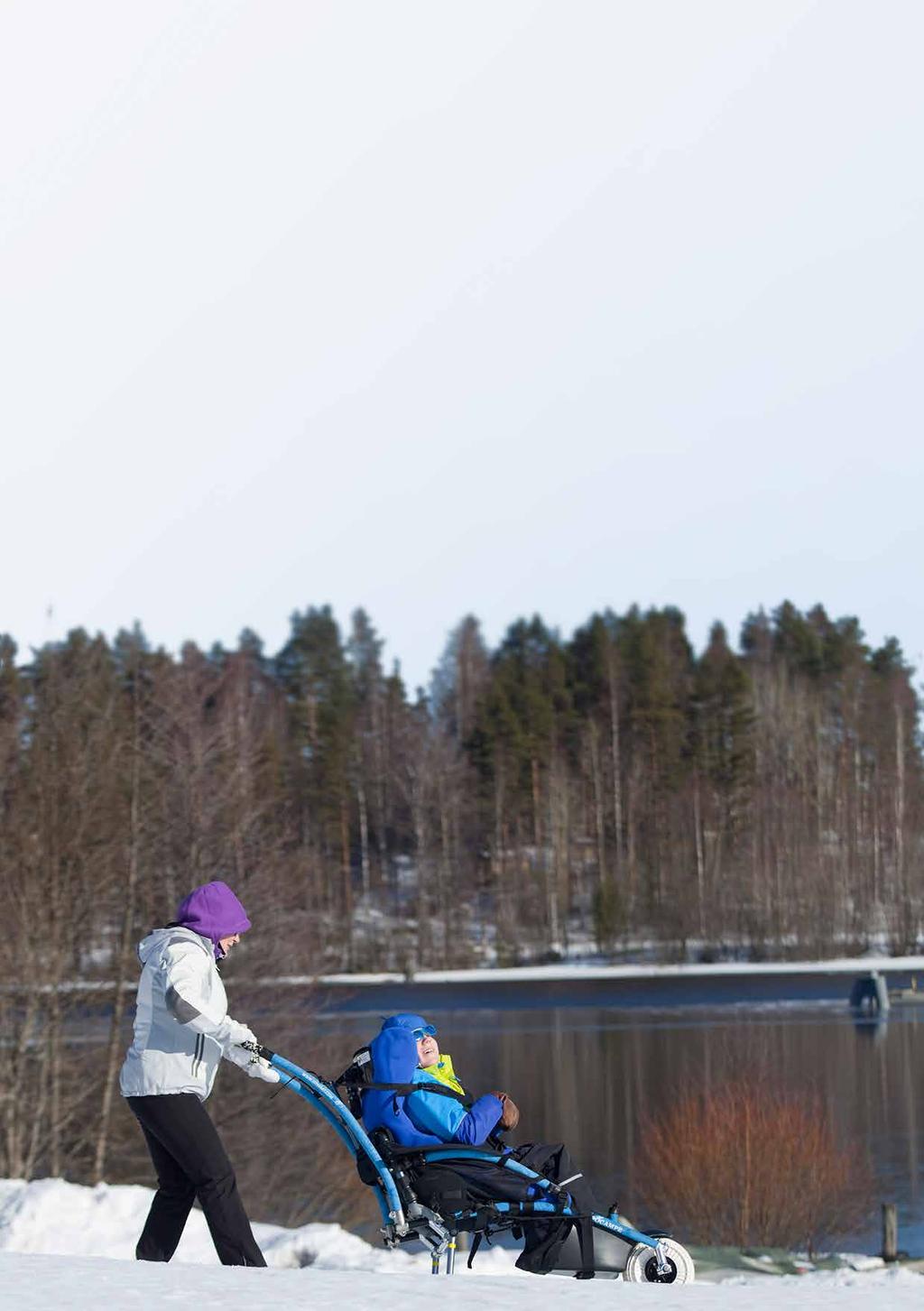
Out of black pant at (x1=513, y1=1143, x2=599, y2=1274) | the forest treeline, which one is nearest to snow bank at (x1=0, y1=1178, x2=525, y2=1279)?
black pant at (x1=513, y1=1143, x2=599, y2=1274)

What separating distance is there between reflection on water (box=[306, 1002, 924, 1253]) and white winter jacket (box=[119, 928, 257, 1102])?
12.3m

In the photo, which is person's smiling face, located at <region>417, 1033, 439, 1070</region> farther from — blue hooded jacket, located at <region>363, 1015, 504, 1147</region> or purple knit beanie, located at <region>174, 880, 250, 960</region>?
purple knit beanie, located at <region>174, 880, 250, 960</region>

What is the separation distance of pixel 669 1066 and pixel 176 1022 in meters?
28.9

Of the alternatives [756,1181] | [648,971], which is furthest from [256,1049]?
[648,971]

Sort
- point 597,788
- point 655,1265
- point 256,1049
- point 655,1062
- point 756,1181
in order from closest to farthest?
point 256,1049 → point 655,1265 → point 756,1181 → point 655,1062 → point 597,788

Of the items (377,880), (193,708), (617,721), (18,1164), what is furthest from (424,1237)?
(617,721)

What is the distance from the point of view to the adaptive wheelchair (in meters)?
7.74

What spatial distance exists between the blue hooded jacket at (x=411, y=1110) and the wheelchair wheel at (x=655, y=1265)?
82cm

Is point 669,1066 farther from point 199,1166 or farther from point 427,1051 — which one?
point 199,1166

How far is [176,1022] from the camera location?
727 centimetres

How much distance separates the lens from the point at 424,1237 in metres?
7.89

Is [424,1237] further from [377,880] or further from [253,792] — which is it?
[377,880]

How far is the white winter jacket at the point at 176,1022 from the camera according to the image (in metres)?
7.11

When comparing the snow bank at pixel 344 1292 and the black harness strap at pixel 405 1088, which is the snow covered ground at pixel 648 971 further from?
the snow bank at pixel 344 1292
